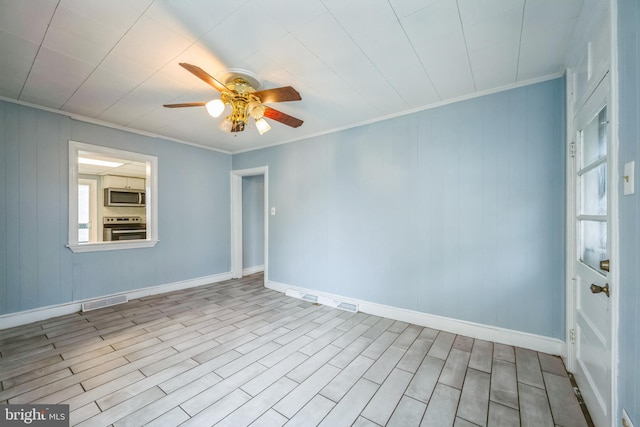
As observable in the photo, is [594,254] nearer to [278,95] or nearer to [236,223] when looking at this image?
[278,95]

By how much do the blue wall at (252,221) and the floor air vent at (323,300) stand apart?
193cm

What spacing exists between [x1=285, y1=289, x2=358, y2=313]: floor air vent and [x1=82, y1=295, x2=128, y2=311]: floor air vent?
240cm

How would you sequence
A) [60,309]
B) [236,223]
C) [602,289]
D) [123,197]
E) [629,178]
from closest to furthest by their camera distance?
1. [629,178]
2. [602,289]
3. [60,309]
4. [236,223]
5. [123,197]

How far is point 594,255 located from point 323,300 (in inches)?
114

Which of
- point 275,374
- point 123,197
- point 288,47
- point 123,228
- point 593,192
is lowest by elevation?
point 275,374

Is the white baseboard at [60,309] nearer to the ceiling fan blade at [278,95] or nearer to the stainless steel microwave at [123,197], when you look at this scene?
the stainless steel microwave at [123,197]

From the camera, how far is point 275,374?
205 cm

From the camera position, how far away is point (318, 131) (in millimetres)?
3887

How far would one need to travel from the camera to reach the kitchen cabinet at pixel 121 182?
6074 mm

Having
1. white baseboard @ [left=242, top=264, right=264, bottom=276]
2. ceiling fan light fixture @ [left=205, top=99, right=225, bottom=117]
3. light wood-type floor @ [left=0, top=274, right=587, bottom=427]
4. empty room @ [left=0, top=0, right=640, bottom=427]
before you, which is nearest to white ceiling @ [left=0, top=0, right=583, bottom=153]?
empty room @ [left=0, top=0, right=640, bottom=427]

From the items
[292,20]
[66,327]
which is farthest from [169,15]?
[66,327]

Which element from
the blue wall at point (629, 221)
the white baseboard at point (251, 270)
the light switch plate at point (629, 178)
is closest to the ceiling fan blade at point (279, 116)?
the blue wall at point (629, 221)

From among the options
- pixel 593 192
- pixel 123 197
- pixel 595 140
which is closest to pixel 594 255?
pixel 593 192

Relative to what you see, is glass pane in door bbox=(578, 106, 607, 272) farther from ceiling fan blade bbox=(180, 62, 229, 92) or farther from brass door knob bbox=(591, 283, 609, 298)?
ceiling fan blade bbox=(180, 62, 229, 92)
